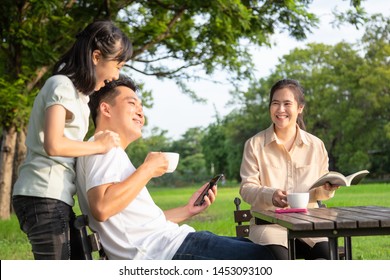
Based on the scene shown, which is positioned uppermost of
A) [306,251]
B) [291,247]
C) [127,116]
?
[127,116]

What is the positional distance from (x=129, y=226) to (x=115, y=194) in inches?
6.5

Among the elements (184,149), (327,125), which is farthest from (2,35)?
(184,149)

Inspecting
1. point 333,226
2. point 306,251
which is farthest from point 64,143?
point 306,251

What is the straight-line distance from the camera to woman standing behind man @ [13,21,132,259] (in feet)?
7.63

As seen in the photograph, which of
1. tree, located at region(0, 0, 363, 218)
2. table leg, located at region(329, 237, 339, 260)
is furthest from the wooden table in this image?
tree, located at region(0, 0, 363, 218)

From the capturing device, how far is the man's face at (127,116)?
8.09ft

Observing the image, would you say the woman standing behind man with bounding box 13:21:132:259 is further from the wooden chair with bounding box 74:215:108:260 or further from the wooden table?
the wooden table

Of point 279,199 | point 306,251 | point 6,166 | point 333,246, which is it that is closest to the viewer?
point 333,246

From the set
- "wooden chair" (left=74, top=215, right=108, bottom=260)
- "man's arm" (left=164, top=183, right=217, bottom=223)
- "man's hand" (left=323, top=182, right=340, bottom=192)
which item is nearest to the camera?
"wooden chair" (left=74, top=215, right=108, bottom=260)

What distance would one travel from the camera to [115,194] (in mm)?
2205

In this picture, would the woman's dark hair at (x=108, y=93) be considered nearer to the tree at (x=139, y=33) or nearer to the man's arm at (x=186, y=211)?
the man's arm at (x=186, y=211)

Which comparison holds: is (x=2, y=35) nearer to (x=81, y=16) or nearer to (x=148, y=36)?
(x=81, y=16)

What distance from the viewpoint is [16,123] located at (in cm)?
1050

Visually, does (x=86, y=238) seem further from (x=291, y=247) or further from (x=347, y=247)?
Result: (x=347, y=247)
